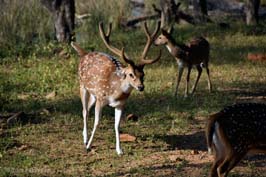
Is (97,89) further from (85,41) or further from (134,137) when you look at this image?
(85,41)

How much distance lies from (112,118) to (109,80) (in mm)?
1632

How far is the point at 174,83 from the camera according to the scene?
43.2 ft

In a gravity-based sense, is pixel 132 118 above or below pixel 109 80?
below

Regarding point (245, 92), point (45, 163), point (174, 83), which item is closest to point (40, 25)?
point (174, 83)

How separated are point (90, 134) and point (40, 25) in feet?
32.5

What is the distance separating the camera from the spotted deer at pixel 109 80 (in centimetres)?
873

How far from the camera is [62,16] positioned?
709 inches

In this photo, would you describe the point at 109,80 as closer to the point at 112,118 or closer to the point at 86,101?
the point at 86,101

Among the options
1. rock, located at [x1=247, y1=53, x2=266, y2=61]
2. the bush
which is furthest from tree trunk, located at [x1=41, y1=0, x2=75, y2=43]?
rock, located at [x1=247, y1=53, x2=266, y2=61]

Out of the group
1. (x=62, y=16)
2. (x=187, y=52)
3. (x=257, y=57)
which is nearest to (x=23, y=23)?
(x=62, y=16)

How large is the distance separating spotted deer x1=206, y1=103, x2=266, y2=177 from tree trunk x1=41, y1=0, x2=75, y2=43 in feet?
36.1

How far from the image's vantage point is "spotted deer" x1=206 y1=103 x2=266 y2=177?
707cm

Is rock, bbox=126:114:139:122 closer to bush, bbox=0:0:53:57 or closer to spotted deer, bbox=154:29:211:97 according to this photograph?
spotted deer, bbox=154:29:211:97

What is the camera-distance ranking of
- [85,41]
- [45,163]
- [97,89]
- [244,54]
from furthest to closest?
[85,41], [244,54], [97,89], [45,163]
